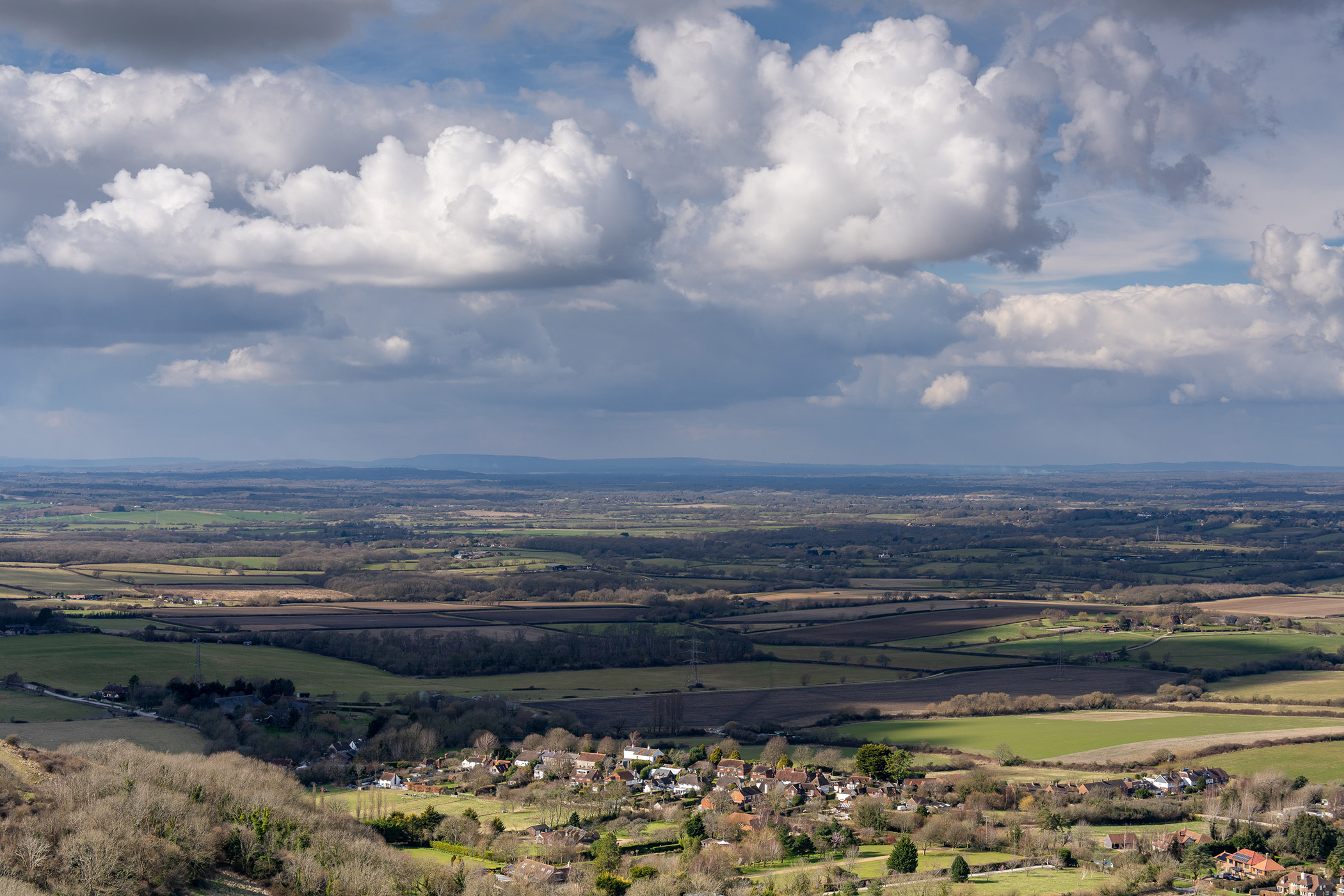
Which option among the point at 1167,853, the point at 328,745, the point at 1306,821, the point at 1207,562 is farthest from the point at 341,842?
the point at 1207,562

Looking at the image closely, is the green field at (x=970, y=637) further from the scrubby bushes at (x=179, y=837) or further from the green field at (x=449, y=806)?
the scrubby bushes at (x=179, y=837)

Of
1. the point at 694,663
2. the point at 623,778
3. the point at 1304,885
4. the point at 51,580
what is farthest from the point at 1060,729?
the point at 51,580

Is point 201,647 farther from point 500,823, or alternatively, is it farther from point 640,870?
point 640,870

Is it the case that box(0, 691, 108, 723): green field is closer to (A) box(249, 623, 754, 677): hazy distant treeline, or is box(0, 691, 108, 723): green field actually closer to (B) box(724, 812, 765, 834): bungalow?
(A) box(249, 623, 754, 677): hazy distant treeline

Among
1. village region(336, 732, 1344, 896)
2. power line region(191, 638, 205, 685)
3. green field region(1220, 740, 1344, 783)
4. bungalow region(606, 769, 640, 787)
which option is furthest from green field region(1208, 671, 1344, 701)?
power line region(191, 638, 205, 685)

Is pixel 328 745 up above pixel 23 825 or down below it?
below

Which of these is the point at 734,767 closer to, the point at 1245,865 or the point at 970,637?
the point at 1245,865

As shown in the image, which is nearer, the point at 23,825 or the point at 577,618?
the point at 23,825
